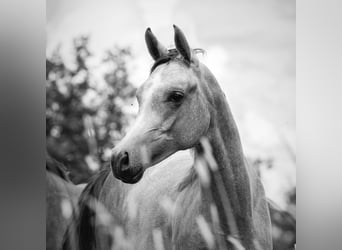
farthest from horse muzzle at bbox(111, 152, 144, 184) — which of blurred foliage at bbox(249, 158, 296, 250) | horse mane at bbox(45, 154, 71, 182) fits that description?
blurred foliage at bbox(249, 158, 296, 250)

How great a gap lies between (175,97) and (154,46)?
25cm

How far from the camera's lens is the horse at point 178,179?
151 centimetres

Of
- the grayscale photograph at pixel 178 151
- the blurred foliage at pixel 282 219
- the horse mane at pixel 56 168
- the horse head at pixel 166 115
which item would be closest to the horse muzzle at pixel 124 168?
the horse head at pixel 166 115

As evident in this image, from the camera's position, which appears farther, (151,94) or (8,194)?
(8,194)

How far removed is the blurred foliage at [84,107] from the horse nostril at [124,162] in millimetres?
309

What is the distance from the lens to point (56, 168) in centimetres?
176

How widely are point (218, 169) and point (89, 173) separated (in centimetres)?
54

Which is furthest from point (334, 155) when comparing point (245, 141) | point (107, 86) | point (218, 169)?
point (107, 86)

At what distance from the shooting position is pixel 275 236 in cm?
176

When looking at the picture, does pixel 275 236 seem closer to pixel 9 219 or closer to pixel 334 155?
pixel 334 155

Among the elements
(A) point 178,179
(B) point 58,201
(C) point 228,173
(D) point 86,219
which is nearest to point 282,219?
(C) point 228,173

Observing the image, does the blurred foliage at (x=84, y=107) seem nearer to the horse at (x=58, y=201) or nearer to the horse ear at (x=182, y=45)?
the horse at (x=58, y=201)

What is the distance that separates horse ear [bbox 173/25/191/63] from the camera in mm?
1535

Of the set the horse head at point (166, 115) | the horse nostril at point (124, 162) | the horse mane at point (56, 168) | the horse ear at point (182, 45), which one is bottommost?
the horse mane at point (56, 168)
